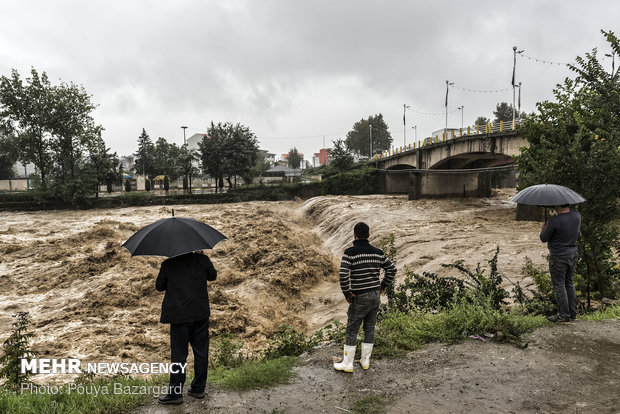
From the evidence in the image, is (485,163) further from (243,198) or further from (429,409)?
(429,409)

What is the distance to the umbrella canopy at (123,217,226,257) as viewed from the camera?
14.1 feet

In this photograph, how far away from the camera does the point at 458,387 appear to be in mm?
4793

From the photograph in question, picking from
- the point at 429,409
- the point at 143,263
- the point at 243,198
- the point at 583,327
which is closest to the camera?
the point at 429,409

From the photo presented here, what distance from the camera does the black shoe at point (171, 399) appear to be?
4.49m

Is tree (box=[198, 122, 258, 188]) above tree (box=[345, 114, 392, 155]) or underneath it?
underneath

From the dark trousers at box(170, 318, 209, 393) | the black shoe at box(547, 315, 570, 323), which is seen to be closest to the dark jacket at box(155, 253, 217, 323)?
the dark trousers at box(170, 318, 209, 393)

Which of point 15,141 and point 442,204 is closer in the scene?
point 442,204

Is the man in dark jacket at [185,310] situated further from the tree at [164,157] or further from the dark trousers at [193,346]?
the tree at [164,157]

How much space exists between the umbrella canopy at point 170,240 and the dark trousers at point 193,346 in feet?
2.91

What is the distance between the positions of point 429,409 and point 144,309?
10164 mm

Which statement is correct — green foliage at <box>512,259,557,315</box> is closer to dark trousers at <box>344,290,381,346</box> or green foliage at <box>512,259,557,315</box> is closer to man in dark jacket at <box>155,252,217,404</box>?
dark trousers at <box>344,290,381,346</box>

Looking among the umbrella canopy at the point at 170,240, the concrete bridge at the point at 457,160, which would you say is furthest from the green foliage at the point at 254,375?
the concrete bridge at the point at 457,160

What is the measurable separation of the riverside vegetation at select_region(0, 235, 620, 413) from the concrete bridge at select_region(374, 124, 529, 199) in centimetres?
2412

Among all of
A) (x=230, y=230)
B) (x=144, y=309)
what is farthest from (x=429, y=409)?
(x=230, y=230)
